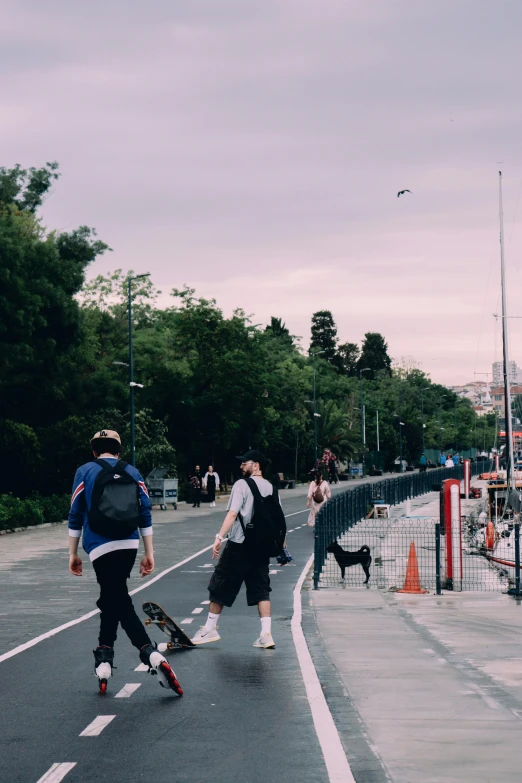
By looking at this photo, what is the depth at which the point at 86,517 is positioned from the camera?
8258mm

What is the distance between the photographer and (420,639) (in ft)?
37.8

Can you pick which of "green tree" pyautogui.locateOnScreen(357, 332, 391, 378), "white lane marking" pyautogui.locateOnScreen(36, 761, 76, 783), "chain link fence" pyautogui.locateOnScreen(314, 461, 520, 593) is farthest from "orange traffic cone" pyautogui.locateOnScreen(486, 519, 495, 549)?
"green tree" pyautogui.locateOnScreen(357, 332, 391, 378)

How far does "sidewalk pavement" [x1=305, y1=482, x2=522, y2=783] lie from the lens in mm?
6371

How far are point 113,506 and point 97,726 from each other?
1.53 metres

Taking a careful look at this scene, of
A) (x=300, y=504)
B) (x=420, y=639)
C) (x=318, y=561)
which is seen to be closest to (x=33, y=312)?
(x=300, y=504)

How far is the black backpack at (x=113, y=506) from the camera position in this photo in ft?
26.5

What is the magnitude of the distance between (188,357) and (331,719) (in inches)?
2296

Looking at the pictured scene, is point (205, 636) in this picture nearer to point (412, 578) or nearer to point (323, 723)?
point (323, 723)

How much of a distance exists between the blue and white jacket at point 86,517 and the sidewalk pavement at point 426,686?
6.09ft

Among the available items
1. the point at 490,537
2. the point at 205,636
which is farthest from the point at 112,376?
the point at 205,636

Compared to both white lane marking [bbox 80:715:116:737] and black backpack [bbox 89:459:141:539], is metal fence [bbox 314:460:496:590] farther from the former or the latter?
white lane marking [bbox 80:715:116:737]

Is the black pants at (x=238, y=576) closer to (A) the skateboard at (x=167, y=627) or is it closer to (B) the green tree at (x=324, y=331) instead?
(A) the skateboard at (x=167, y=627)

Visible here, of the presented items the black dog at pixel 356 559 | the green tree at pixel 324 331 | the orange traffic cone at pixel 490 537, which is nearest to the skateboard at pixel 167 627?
the black dog at pixel 356 559

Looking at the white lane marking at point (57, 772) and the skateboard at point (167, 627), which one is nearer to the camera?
the white lane marking at point (57, 772)
